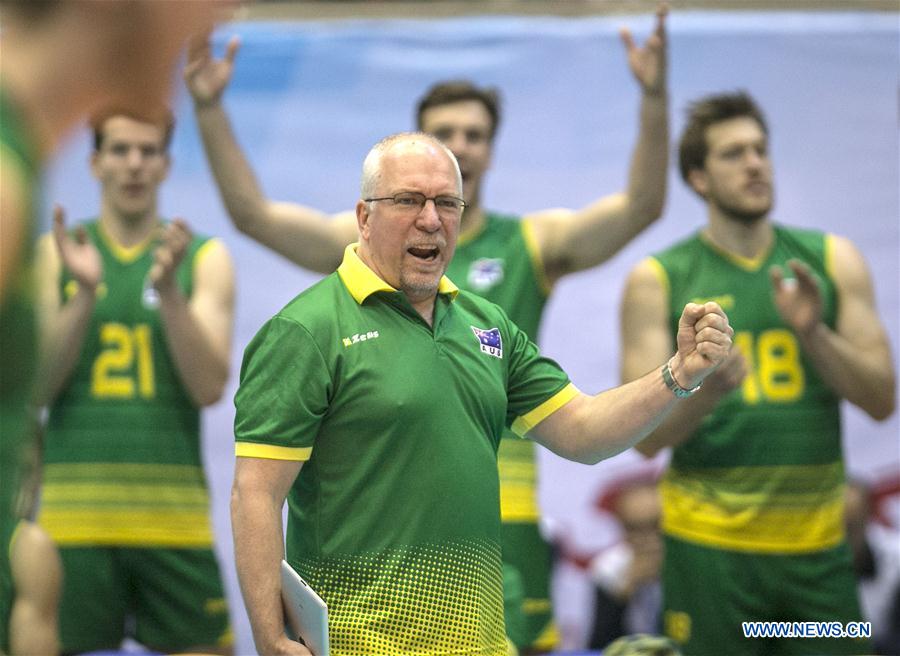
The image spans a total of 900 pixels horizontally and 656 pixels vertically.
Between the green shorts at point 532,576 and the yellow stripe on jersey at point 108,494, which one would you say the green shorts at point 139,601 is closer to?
the yellow stripe on jersey at point 108,494

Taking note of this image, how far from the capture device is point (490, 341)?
337cm

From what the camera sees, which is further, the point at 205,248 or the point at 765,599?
the point at 205,248

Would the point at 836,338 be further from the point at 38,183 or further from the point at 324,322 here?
the point at 38,183

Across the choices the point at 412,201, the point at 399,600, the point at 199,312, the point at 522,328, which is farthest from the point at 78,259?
the point at 399,600

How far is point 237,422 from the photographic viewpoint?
317cm

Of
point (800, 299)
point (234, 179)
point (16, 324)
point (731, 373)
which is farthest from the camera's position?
point (234, 179)

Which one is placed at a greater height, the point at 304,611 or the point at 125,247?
the point at 125,247

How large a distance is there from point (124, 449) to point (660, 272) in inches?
81.9

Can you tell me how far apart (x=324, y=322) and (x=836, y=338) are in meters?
2.42

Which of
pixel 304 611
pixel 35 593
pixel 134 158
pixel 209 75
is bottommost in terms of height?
pixel 35 593

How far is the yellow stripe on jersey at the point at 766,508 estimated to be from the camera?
5.01 meters

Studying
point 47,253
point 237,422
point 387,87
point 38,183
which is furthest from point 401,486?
point 387,87

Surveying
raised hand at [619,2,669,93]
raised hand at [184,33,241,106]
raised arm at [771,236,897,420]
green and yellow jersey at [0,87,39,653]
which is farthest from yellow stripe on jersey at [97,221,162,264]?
green and yellow jersey at [0,87,39,653]

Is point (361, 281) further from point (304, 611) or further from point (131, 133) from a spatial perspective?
point (131, 133)
